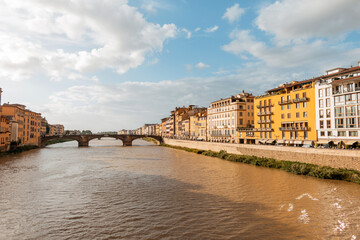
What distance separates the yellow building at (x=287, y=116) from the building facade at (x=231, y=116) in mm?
5757

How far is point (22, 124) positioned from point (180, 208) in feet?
237

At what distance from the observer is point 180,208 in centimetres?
1767

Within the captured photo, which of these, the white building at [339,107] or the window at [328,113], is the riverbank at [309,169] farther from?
the window at [328,113]

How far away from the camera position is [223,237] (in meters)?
13.1

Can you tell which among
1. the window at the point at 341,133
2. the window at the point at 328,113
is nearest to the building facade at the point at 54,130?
the window at the point at 328,113

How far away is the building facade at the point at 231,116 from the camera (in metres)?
59.2

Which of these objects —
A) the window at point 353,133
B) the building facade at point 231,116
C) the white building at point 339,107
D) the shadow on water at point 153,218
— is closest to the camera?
the shadow on water at point 153,218

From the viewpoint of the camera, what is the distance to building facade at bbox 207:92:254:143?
59188mm

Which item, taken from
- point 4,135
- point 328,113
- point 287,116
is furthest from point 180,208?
point 4,135

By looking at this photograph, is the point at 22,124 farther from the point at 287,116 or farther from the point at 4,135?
the point at 287,116

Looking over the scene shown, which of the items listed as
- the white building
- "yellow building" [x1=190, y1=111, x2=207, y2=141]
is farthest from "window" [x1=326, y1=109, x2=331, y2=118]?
"yellow building" [x1=190, y1=111, x2=207, y2=141]

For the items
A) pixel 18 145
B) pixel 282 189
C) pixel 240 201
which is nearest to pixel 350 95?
pixel 282 189

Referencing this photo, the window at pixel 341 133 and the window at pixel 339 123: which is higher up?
the window at pixel 339 123

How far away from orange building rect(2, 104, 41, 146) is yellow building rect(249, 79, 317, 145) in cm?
6258
